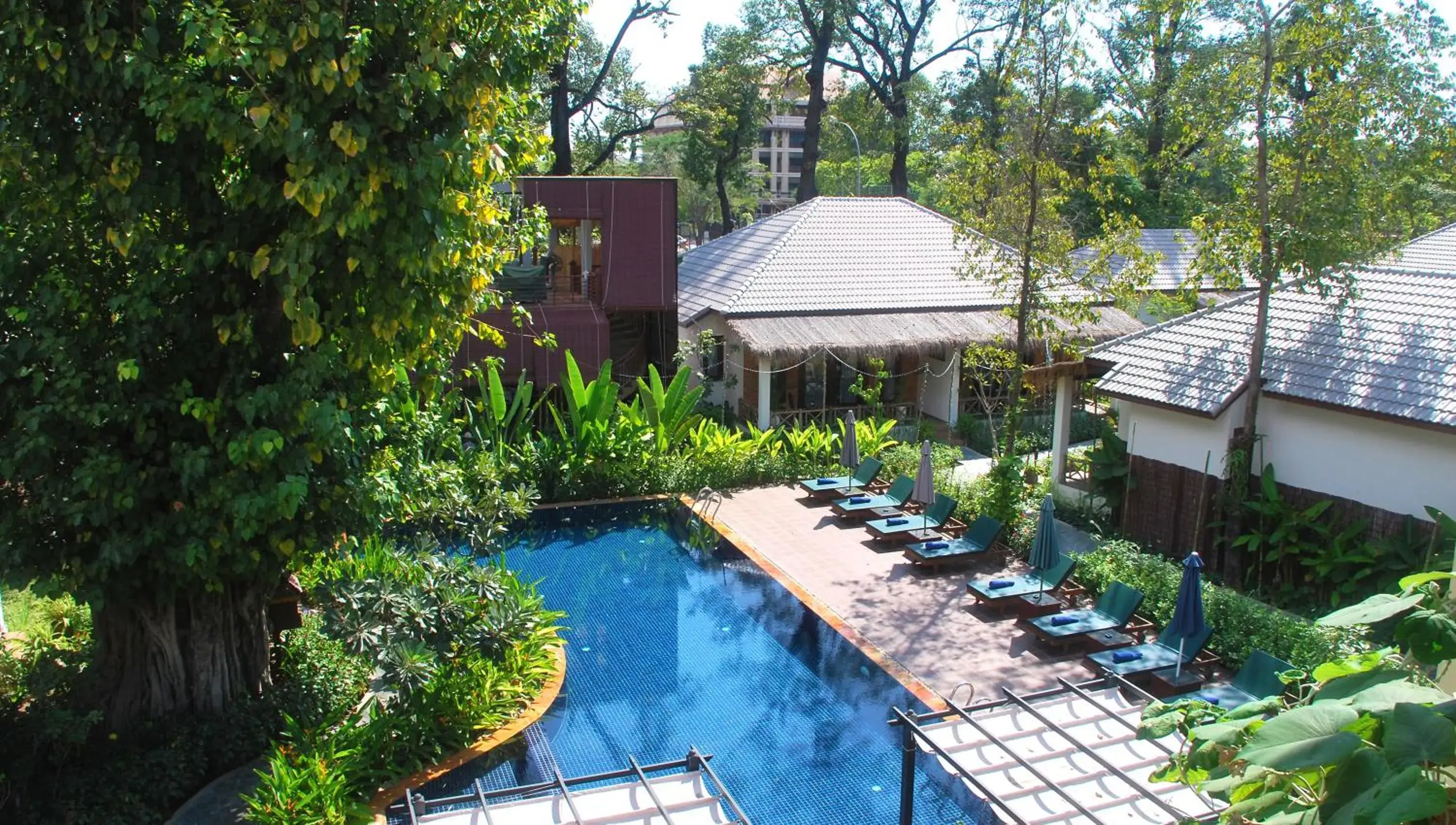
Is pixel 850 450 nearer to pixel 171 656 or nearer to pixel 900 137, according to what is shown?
pixel 171 656

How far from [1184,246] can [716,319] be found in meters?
15.1

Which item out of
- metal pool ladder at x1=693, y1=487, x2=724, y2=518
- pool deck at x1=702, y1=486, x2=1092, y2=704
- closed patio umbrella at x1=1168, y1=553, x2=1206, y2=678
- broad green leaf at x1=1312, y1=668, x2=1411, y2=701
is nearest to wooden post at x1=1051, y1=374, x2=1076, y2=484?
pool deck at x1=702, y1=486, x2=1092, y2=704

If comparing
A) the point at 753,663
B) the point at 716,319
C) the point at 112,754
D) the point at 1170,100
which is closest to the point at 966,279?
the point at 716,319

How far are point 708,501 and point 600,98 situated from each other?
22.7m

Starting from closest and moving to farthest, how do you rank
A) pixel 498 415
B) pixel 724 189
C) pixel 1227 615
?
pixel 1227 615 → pixel 498 415 → pixel 724 189

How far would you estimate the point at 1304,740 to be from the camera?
286 centimetres

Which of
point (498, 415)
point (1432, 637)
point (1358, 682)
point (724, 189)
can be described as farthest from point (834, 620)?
point (724, 189)

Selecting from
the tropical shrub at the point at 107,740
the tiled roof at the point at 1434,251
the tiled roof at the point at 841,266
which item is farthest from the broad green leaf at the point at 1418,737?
the tiled roof at the point at 1434,251

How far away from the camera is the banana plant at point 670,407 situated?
17688 mm

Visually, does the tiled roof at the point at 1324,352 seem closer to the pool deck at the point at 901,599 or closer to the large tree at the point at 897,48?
the pool deck at the point at 901,599

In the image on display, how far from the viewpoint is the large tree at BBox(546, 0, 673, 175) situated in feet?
105

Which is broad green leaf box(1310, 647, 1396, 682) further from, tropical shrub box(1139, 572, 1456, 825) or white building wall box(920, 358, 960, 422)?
white building wall box(920, 358, 960, 422)

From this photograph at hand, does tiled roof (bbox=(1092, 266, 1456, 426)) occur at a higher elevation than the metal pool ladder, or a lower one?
higher

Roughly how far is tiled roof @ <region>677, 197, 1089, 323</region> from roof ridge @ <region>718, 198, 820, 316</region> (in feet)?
0.07
